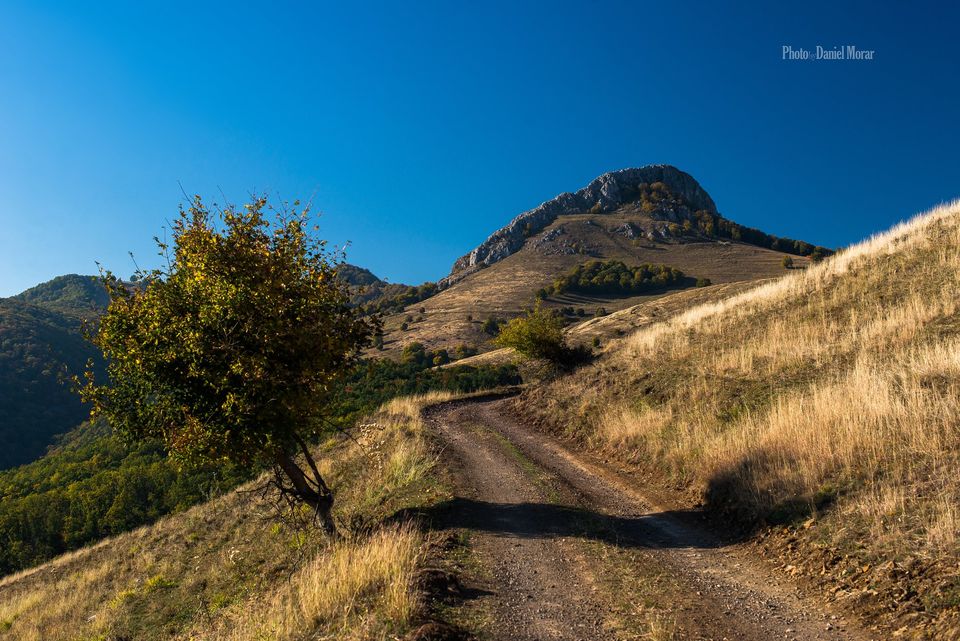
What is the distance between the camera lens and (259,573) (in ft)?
35.6

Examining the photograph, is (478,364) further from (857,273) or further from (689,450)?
(689,450)

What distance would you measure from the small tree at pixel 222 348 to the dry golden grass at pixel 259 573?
2.16 m

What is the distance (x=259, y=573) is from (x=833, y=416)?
37.0 ft

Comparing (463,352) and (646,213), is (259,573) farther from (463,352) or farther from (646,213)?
(646,213)

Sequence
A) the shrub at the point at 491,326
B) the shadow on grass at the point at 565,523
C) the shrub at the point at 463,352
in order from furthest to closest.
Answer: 1. the shrub at the point at 491,326
2. the shrub at the point at 463,352
3. the shadow on grass at the point at 565,523

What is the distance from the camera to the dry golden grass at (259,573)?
5855 millimetres

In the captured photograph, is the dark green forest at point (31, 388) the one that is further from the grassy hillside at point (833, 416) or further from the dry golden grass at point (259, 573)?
the grassy hillside at point (833, 416)

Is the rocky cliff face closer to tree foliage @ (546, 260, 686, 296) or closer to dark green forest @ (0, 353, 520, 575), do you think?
tree foliage @ (546, 260, 686, 296)

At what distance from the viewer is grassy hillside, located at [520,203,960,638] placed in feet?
18.9

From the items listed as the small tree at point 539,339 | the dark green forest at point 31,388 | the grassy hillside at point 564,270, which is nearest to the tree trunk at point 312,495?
the small tree at point 539,339

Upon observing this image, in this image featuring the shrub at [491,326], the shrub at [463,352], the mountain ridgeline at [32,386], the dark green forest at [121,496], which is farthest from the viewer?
the mountain ridgeline at [32,386]

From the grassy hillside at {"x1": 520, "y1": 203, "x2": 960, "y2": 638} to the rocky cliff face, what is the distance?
85625 millimetres

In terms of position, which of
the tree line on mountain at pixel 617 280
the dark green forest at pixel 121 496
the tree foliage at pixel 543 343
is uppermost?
the tree line on mountain at pixel 617 280

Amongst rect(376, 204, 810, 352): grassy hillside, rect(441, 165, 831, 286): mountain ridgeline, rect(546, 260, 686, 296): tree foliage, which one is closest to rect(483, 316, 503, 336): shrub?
rect(376, 204, 810, 352): grassy hillside
